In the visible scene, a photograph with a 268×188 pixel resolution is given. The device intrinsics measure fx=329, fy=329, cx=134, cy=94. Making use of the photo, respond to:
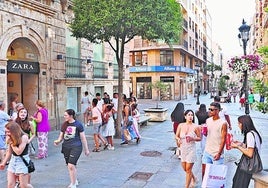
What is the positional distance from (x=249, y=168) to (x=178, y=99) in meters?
39.1

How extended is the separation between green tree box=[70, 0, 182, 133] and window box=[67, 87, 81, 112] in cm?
448

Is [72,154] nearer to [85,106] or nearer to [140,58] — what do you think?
[85,106]

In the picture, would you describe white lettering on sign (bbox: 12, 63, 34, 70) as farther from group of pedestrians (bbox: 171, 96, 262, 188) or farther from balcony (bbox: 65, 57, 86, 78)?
group of pedestrians (bbox: 171, 96, 262, 188)

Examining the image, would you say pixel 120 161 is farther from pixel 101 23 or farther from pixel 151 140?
pixel 101 23

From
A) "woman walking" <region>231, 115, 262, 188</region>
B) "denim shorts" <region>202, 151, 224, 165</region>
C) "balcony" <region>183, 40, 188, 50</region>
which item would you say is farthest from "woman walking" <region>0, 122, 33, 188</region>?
"balcony" <region>183, 40, 188, 50</region>

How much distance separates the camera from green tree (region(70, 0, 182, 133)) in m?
11.4

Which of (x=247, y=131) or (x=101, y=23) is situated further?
(x=101, y=23)

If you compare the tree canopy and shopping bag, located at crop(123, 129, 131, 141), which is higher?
the tree canopy

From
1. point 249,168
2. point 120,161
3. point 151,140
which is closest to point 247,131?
point 249,168

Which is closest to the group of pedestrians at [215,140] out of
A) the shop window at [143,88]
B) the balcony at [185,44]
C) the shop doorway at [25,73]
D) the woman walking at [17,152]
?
the woman walking at [17,152]

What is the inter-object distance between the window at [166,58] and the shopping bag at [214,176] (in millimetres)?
39128

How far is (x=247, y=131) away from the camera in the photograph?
4.64 meters

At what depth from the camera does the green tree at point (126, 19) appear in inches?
448

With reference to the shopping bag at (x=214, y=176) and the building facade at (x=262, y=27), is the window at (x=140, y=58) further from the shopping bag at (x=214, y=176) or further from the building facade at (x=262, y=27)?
the shopping bag at (x=214, y=176)
